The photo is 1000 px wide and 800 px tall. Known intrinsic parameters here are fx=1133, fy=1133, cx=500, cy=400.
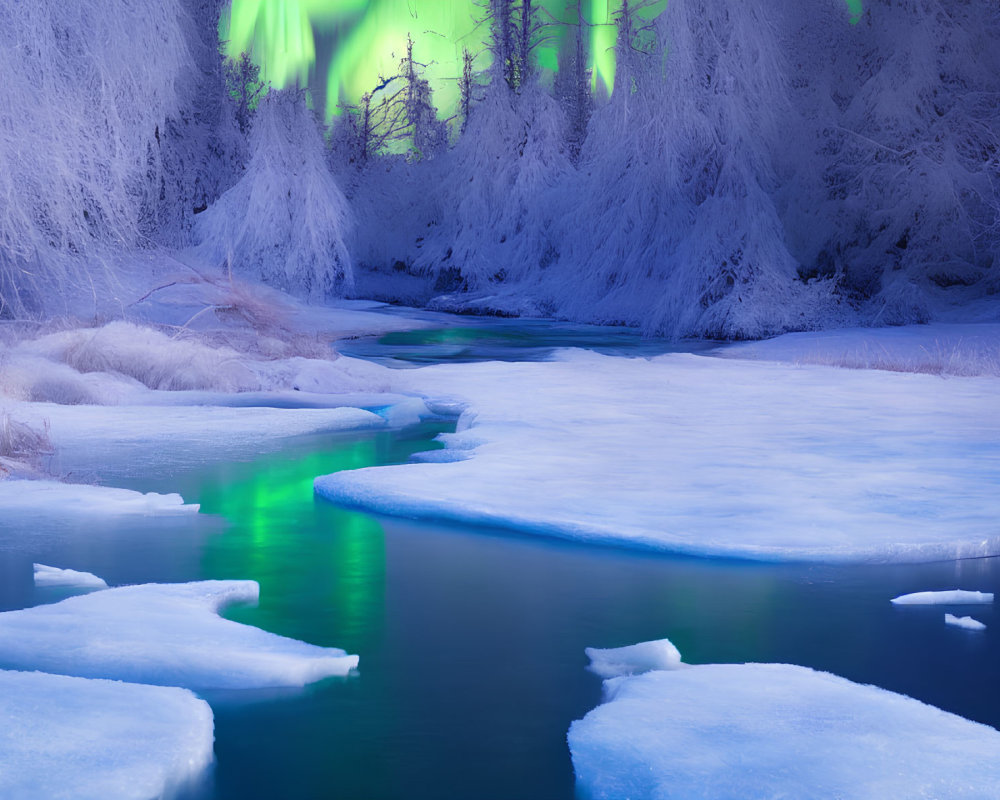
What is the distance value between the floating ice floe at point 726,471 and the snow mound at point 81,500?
37.1 inches

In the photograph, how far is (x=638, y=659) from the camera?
3814mm

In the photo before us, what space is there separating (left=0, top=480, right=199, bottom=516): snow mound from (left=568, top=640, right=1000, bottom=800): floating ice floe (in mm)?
3263

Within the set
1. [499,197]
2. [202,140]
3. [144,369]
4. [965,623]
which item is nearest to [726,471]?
[965,623]

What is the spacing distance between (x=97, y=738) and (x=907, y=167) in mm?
17230

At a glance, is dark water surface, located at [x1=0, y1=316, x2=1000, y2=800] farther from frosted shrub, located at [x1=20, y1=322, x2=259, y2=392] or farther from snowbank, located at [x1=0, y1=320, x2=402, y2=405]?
frosted shrub, located at [x1=20, y1=322, x2=259, y2=392]

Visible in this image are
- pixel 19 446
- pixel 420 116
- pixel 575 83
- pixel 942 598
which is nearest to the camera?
pixel 942 598

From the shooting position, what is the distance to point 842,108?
65.9 ft

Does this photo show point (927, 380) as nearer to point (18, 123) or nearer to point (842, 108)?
point (18, 123)

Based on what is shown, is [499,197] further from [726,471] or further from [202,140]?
[726,471]

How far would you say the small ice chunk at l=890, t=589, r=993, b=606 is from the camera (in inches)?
175

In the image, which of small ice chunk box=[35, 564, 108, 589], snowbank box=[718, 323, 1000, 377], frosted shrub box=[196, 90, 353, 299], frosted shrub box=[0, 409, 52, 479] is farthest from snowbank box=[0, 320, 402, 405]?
frosted shrub box=[196, 90, 353, 299]

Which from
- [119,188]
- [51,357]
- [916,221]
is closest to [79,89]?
[119,188]

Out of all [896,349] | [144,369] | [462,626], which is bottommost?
[462,626]

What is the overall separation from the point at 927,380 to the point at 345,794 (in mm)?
9855
